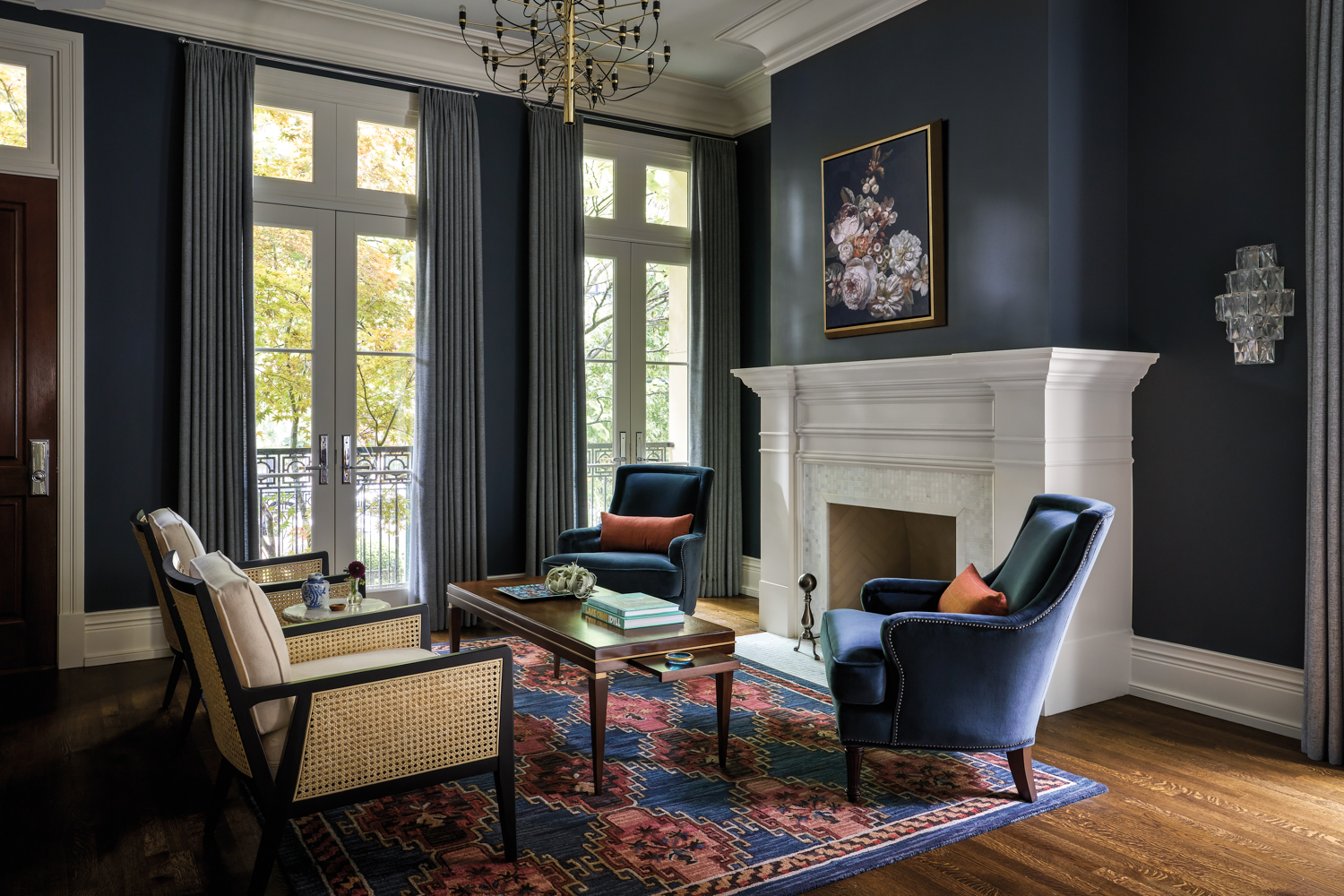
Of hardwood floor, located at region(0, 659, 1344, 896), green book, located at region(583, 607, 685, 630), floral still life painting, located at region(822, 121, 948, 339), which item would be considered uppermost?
floral still life painting, located at region(822, 121, 948, 339)

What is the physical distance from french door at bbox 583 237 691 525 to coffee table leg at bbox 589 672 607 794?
10.6 feet

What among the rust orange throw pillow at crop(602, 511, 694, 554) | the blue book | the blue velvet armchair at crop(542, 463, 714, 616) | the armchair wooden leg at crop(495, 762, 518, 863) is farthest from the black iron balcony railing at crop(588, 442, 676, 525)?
the armchair wooden leg at crop(495, 762, 518, 863)

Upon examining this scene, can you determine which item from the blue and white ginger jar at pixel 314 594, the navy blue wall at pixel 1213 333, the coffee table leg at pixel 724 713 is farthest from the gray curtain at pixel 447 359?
the navy blue wall at pixel 1213 333

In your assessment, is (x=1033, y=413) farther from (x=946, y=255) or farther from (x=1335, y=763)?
(x=1335, y=763)

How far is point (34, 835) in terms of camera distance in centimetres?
271

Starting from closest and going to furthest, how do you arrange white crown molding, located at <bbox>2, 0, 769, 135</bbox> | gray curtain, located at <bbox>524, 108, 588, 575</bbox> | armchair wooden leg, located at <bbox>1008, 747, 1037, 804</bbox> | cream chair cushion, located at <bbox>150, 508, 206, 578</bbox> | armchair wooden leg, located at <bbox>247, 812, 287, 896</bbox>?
armchair wooden leg, located at <bbox>247, 812, 287, 896</bbox> < armchair wooden leg, located at <bbox>1008, 747, 1037, 804</bbox> < cream chair cushion, located at <bbox>150, 508, 206, 578</bbox> < white crown molding, located at <bbox>2, 0, 769, 135</bbox> < gray curtain, located at <bbox>524, 108, 588, 575</bbox>

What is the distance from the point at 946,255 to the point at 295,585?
3.30 metres

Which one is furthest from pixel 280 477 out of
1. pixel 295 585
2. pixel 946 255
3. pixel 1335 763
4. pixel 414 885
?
pixel 1335 763

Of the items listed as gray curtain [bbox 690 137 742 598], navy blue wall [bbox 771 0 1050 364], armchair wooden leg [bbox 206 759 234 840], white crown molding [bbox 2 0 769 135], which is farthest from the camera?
gray curtain [bbox 690 137 742 598]

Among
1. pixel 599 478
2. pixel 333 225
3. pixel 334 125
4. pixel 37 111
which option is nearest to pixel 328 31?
pixel 334 125

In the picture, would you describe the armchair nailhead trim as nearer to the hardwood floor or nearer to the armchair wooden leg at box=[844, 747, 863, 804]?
the armchair wooden leg at box=[844, 747, 863, 804]

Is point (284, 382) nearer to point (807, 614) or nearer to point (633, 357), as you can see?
point (633, 357)

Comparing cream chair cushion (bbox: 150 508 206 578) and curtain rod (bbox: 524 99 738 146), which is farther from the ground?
curtain rod (bbox: 524 99 738 146)

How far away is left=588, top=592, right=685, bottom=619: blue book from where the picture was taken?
3.30m
